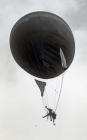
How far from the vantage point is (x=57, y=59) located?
221 ft

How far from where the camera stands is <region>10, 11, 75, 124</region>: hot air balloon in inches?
2621

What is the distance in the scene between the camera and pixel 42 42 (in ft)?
218

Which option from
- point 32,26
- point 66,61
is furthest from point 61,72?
point 32,26

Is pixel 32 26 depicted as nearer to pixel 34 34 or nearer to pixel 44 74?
pixel 34 34

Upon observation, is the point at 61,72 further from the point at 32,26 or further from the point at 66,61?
the point at 32,26

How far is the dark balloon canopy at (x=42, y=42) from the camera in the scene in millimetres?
66500

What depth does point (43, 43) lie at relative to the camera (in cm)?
6644

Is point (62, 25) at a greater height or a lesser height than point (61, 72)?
greater

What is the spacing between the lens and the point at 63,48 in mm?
67312

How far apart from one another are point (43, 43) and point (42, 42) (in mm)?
148

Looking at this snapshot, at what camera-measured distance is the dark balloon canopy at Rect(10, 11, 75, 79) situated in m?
66.5

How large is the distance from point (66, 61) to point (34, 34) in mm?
Result: 4309

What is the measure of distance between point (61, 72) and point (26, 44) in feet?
15.6

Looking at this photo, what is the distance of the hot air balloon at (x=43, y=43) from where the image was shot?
66.6 meters
